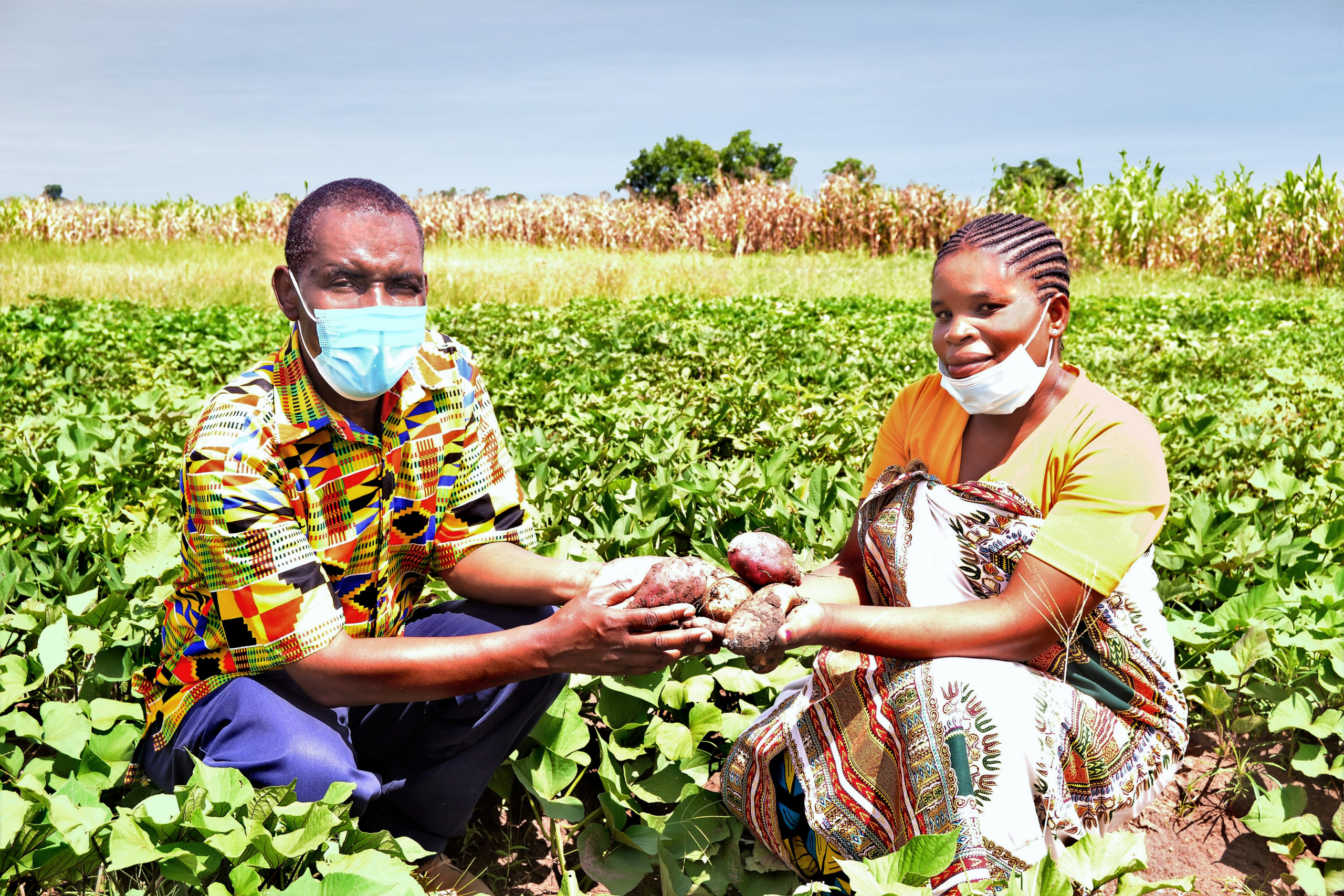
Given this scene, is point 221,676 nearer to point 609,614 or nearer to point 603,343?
point 609,614

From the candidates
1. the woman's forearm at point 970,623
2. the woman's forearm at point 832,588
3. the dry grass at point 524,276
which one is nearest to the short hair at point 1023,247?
the woman's forearm at point 970,623

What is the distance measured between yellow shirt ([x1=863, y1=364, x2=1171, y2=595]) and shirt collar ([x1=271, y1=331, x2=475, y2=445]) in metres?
1.12

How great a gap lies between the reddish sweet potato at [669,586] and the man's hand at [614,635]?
2 cm

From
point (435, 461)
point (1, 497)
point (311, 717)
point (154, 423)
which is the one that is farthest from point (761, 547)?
point (154, 423)

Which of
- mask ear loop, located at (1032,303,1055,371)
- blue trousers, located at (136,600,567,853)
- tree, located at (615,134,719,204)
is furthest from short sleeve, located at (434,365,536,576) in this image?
tree, located at (615,134,719,204)

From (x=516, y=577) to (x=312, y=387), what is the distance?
57 cm

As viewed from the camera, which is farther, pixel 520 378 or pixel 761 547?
pixel 520 378

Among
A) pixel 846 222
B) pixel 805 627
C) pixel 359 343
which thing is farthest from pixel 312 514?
pixel 846 222

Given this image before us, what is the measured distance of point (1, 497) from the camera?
3.33 meters

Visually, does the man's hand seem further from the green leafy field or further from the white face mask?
the white face mask

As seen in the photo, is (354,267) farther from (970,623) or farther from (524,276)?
(524,276)

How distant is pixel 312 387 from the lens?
185 centimetres

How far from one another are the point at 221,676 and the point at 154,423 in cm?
314

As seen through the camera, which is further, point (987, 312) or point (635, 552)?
point (635, 552)
